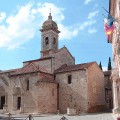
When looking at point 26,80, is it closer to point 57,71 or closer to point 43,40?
point 57,71

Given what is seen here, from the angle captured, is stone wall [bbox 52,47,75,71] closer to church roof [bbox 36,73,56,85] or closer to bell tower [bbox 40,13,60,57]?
bell tower [bbox 40,13,60,57]

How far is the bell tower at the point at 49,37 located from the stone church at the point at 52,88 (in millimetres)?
3244

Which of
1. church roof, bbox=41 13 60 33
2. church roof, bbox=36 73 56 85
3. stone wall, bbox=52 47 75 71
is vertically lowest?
church roof, bbox=36 73 56 85

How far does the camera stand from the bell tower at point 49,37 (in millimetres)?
45391

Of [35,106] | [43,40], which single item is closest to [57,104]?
[35,106]

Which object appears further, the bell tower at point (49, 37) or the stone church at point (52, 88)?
the bell tower at point (49, 37)

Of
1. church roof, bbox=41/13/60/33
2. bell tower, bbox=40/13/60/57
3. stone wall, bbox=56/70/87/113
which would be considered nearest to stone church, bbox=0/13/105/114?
stone wall, bbox=56/70/87/113

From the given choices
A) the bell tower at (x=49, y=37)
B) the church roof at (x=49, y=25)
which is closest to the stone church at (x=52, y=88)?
the bell tower at (x=49, y=37)

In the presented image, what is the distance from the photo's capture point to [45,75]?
37844 mm

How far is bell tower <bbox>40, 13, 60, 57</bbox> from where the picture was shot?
149ft

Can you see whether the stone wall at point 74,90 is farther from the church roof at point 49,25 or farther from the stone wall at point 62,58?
the church roof at point 49,25

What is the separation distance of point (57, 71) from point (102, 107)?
8.98 metres

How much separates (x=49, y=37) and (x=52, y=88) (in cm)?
1111

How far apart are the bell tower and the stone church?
324 cm
